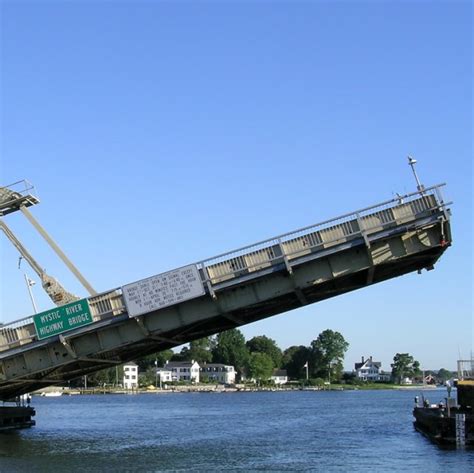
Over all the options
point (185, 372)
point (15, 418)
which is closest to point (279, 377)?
point (185, 372)

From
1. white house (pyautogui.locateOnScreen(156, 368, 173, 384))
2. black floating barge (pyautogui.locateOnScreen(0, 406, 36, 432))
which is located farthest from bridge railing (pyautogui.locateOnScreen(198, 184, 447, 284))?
white house (pyautogui.locateOnScreen(156, 368, 173, 384))

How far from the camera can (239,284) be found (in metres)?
28.2

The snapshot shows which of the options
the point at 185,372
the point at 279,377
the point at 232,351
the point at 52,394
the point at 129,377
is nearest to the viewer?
the point at 52,394

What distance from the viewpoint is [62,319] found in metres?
29.8

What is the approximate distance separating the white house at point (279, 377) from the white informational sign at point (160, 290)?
15762 centimetres

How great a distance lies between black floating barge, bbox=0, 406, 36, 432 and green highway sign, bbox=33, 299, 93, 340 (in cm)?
1680

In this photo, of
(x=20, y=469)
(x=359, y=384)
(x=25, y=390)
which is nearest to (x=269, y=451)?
(x=20, y=469)

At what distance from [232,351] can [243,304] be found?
16289 centimetres

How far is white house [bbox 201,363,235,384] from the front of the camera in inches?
7165

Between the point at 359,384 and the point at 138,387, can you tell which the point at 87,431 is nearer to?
the point at 138,387

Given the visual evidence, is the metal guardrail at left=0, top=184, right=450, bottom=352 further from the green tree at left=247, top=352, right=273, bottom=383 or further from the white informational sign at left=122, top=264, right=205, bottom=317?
the green tree at left=247, top=352, right=273, bottom=383

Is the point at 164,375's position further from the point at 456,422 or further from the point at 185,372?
the point at 456,422

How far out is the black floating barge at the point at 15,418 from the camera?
44.6 m

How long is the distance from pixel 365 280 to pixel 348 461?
7.16 metres
